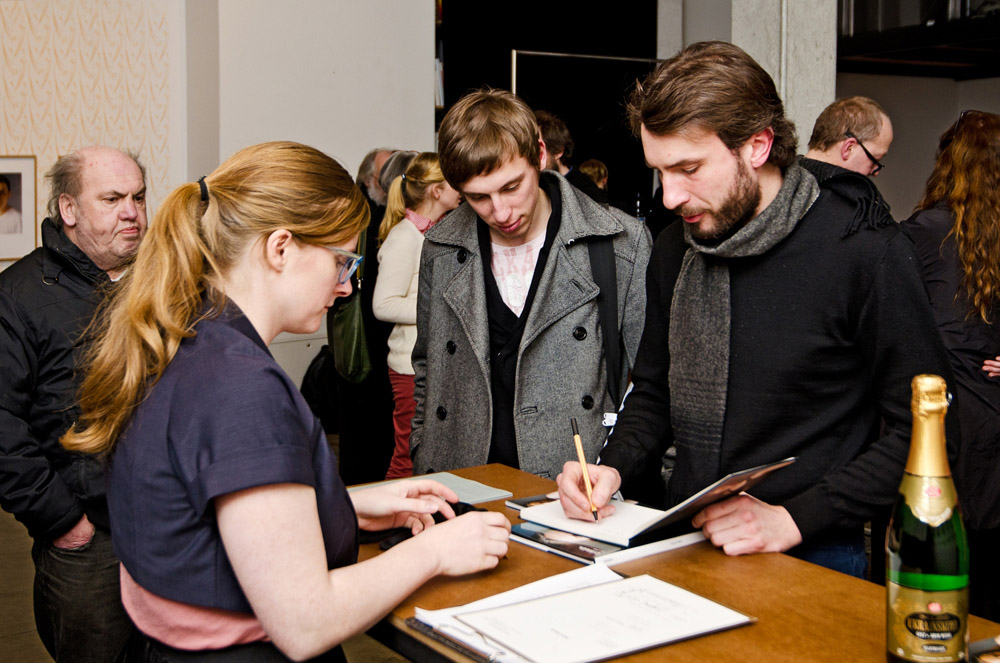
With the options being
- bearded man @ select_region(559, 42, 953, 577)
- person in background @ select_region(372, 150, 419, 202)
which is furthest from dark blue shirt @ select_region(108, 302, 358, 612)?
person in background @ select_region(372, 150, 419, 202)

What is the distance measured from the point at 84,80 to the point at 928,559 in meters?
5.46

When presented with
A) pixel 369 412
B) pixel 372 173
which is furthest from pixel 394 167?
pixel 369 412

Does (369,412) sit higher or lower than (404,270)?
lower

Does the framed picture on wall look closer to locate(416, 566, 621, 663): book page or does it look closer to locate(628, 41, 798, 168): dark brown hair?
locate(628, 41, 798, 168): dark brown hair

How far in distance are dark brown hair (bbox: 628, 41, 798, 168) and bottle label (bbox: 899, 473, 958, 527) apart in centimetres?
84

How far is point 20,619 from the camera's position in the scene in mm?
4277

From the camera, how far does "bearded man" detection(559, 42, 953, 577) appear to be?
1.75 meters

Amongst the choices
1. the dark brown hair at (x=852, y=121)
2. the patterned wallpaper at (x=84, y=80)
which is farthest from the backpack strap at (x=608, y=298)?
the patterned wallpaper at (x=84, y=80)

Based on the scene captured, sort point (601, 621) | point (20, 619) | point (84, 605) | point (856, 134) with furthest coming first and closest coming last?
point (20, 619) < point (856, 134) < point (84, 605) < point (601, 621)

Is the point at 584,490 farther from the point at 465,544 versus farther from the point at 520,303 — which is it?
the point at 520,303

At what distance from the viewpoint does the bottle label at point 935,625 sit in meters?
1.19

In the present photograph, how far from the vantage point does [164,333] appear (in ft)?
4.65

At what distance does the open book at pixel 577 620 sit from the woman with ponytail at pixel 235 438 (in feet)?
0.36

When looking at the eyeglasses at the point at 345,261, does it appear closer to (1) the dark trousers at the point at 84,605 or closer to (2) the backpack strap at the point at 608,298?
(2) the backpack strap at the point at 608,298
